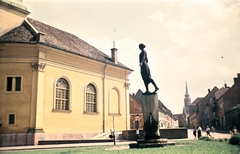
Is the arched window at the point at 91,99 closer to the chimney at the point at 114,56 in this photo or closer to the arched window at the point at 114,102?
the arched window at the point at 114,102

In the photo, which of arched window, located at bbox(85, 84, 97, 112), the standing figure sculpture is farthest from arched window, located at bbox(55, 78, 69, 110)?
the standing figure sculpture

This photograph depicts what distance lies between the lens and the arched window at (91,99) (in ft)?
93.0

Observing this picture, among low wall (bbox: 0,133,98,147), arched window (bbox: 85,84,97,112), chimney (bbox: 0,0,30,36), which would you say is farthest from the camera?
arched window (bbox: 85,84,97,112)

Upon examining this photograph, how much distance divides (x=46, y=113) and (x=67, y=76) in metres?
4.64

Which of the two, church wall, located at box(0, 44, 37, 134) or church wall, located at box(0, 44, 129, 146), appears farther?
church wall, located at box(0, 44, 129, 146)

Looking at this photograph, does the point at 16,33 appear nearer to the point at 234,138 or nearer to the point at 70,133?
the point at 70,133

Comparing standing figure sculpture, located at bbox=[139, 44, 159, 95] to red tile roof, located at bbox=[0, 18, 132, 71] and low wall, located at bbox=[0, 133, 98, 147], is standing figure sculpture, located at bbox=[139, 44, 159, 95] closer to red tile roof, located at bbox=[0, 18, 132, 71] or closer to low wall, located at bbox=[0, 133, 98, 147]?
red tile roof, located at bbox=[0, 18, 132, 71]

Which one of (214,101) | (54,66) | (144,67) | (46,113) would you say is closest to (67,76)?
(54,66)

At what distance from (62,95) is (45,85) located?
2538mm

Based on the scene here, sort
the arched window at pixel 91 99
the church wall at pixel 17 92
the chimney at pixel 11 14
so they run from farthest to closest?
1. the arched window at pixel 91 99
2. the chimney at pixel 11 14
3. the church wall at pixel 17 92

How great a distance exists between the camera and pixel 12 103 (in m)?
22.2

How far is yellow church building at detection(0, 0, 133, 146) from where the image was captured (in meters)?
22.1

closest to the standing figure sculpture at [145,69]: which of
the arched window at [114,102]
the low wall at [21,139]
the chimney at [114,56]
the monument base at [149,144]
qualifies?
the monument base at [149,144]

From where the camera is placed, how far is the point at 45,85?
77.4 ft
